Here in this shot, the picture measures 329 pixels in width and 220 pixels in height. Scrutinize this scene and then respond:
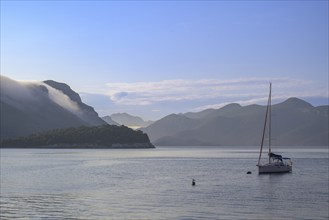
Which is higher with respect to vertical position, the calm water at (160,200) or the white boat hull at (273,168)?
the white boat hull at (273,168)

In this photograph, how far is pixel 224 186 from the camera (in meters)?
72.3

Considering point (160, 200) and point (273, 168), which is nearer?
point (160, 200)

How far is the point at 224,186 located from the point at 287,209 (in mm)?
23212

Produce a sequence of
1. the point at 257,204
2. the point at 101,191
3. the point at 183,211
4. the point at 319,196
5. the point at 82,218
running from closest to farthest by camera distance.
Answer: the point at 82,218, the point at 183,211, the point at 257,204, the point at 319,196, the point at 101,191

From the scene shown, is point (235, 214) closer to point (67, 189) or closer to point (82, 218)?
point (82, 218)

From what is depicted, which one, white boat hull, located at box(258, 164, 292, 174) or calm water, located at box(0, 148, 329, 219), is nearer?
calm water, located at box(0, 148, 329, 219)

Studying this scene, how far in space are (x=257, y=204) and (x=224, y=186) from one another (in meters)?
19.6

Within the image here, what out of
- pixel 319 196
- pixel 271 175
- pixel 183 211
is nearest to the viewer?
pixel 183 211

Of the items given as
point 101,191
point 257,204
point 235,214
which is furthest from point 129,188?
point 235,214

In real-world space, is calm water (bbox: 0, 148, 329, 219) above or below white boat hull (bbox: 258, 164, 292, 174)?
below

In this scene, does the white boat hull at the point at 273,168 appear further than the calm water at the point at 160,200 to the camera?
Yes

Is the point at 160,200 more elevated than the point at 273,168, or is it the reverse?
the point at 273,168

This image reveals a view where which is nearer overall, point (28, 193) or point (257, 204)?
point (257, 204)

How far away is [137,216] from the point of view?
1731 inches
